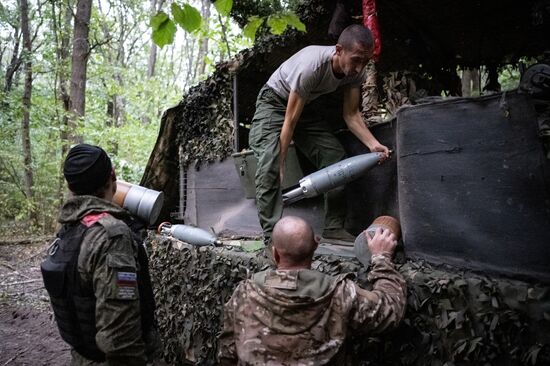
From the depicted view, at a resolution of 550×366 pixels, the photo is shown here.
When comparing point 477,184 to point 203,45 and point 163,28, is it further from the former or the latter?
point 203,45

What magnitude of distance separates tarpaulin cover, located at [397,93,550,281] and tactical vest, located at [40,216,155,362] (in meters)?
1.91

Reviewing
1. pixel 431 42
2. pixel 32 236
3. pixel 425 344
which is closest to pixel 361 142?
pixel 425 344

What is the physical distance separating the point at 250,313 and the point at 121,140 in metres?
15.3

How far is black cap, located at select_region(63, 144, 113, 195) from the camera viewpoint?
8.87 ft

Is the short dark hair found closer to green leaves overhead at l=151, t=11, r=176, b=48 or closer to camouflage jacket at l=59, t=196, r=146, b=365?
green leaves overhead at l=151, t=11, r=176, b=48

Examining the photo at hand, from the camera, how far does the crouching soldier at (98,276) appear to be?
8.13 ft

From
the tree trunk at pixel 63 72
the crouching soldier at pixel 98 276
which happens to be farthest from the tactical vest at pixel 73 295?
the tree trunk at pixel 63 72

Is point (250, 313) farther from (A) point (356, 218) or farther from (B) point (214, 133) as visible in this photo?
(B) point (214, 133)

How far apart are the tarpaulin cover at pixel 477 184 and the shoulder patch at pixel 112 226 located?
1946 mm

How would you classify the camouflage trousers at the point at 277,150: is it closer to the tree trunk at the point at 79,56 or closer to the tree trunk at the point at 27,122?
the tree trunk at the point at 79,56

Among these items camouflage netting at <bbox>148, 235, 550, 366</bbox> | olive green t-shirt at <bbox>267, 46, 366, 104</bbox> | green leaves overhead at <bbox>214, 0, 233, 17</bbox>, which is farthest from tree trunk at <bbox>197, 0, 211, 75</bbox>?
camouflage netting at <bbox>148, 235, 550, 366</bbox>

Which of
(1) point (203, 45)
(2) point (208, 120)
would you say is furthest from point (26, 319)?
(1) point (203, 45)

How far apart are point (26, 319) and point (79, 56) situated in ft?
22.9

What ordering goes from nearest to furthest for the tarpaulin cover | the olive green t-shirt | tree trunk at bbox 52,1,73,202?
the tarpaulin cover < the olive green t-shirt < tree trunk at bbox 52,1,73,202
